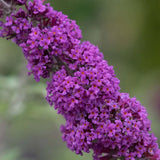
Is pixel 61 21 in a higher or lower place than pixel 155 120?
lower

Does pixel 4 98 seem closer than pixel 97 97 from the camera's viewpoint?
No

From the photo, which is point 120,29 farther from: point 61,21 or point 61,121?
point 61,21

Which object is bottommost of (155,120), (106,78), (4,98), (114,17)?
(106,78)

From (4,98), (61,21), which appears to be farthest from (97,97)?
(4,98)

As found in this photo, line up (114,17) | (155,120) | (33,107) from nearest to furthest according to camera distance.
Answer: (33,107), (155,120), (114,17)

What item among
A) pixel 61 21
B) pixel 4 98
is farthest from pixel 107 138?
pixel 4 98

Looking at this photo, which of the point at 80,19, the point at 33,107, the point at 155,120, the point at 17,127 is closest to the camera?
the point at 33,107
